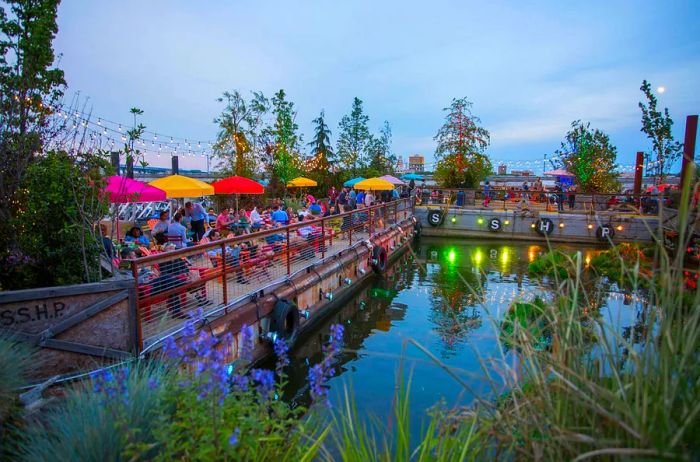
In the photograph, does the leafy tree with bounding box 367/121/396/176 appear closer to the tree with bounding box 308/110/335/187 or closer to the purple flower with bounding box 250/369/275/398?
the tree with bounding box 308/110/335/187

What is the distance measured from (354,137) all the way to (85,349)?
34.8 meters

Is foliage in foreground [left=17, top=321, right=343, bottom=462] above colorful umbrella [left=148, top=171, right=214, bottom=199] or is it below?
below

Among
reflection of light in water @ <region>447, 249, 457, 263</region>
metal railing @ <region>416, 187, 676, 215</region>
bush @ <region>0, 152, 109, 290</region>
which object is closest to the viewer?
bush @ <region>0, 152, 109, 290</region>

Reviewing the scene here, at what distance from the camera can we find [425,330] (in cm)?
1053

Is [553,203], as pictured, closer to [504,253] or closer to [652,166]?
[652,166]

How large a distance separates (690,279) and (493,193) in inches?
829

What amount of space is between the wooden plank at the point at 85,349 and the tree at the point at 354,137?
3315 cm

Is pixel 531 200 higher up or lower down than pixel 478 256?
higher up

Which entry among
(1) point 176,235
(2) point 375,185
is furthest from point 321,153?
(1) point 176,235

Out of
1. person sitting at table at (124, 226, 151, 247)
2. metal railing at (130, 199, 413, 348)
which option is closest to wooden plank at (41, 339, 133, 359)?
metal railing at (130, 199, 413, 348)

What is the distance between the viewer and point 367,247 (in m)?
15.5

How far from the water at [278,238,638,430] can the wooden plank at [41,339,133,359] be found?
7.87 feet

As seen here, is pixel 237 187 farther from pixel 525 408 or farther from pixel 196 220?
pixel 525 408

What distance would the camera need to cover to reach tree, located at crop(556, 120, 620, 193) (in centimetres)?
3281
